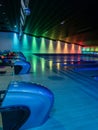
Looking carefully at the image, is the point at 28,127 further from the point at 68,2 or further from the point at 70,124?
the point at 68,2

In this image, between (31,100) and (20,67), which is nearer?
(31,100)

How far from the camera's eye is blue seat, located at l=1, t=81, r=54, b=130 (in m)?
2.72

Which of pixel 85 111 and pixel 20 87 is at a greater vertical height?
pixel 20 87

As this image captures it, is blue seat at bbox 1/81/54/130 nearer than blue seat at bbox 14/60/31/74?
Yes

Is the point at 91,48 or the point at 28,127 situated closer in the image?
the point at 28,127

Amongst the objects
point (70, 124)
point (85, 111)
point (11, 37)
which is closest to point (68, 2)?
point (85, 111)

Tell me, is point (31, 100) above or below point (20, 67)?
above

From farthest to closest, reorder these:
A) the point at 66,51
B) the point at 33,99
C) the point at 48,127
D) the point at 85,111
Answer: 1. the point at 66,51
2. the point at 85,111
3. the point at 48,127
4. the point at 33,99

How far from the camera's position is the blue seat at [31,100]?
2.72 metres

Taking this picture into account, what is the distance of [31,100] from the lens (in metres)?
2.78

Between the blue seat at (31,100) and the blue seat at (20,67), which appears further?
the blue seat at (20,67)

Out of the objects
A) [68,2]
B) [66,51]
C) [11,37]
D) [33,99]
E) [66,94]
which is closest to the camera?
[33,99]

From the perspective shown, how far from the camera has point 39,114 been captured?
296 cm

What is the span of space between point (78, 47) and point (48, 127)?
32587mm
